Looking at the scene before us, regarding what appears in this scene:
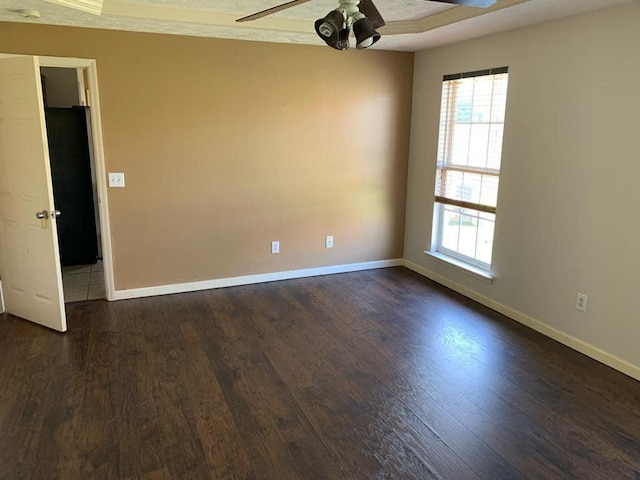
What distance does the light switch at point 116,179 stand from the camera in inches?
161

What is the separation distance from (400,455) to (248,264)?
282 cm

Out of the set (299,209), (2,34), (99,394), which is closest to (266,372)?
(99,394)

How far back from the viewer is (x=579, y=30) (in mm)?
3238

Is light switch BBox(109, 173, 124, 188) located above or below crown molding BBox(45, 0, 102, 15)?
below

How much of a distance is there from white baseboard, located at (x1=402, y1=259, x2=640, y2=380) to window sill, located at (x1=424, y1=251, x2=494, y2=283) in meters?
0.17

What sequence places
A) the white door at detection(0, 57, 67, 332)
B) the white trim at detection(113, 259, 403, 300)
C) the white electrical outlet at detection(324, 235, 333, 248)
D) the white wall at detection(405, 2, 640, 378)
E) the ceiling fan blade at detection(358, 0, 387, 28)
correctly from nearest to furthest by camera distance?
the ceiling fan blade at detection(358, 0, 387, 28)
the white wall at detection(405, 2, 640, 378)
the white door at detection(0, 57, 67, 332)
the white trim at detection(113, 259, 403, 300)
the white electrical outlet at detection(324, 235, 333, 248)

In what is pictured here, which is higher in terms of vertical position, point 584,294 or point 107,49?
point 107,49

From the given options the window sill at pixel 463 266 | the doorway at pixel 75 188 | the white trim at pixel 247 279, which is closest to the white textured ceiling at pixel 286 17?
the doorway at pixel 75 188

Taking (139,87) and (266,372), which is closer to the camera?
(266,372)

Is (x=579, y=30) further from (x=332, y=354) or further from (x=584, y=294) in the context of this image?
(x=332, y=354)

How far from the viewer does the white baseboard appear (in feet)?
10.3

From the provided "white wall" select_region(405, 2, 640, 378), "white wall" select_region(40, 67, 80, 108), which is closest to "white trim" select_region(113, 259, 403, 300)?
"white wall" select_region(405, 2, 640, 378)

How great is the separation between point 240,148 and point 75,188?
6.92 ft

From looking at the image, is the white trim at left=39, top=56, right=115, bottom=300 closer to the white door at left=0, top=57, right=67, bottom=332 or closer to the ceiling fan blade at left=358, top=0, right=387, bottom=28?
the white door at left=0, top=57, right=67, bottom=332
